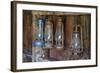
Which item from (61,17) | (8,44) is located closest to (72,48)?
(61,17)

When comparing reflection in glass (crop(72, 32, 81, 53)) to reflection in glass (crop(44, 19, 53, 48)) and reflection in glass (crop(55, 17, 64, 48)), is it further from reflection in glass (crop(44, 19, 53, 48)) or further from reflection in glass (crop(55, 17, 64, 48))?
reflection in glass (crop(44, 19, 53, 48))

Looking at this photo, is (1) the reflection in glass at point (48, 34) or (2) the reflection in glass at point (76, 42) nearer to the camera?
(1) the reflection in glass at point (48, 34)

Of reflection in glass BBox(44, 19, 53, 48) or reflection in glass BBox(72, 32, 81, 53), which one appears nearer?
reflection in glass BBox(44, 19, 53, 48)

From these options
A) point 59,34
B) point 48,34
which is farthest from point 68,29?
point 48,34

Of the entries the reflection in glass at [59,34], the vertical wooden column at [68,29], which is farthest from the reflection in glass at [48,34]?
the vertical wooden column at [68,29]

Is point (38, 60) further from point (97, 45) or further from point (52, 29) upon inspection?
point (97, 45)

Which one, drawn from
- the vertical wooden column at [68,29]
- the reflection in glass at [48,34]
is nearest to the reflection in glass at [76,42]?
the vertical wooden column at [68,29]

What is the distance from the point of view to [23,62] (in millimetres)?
→ 1957

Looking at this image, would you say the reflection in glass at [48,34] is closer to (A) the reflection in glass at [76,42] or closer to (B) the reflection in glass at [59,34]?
(B) the reflection in glass at [59,34]

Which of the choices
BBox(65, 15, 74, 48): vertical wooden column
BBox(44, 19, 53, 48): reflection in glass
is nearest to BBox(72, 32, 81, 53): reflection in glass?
BBox(65, 15, 74, 48): vertical wooden column

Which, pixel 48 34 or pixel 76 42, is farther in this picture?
pixel 76 42

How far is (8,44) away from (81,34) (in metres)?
0.76

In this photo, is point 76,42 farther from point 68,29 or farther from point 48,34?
point 48,34

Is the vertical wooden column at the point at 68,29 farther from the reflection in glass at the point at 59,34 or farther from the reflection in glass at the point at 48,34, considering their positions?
the reflection in glass at the point at 48,34
